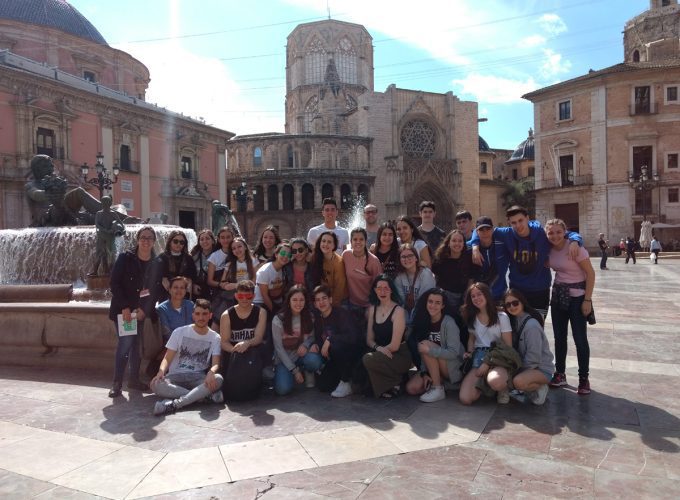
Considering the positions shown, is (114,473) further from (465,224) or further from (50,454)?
(465,224)

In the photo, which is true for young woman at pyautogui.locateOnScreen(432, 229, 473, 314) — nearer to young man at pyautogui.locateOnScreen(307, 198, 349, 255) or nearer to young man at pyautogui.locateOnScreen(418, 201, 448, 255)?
young man at pyautogui.locateOnScreen(418, 201, 448, 255)

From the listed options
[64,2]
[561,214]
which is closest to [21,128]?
[64,2]

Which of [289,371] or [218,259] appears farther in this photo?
[218,259]

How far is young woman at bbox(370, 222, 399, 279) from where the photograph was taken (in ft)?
18.9

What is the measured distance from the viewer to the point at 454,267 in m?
5.63

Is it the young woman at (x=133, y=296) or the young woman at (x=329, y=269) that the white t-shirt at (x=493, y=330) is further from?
the young woman at (x=133, y=296)

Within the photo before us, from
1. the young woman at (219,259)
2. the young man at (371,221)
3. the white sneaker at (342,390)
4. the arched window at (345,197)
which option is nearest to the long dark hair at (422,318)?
the white sneaker at (342,390)

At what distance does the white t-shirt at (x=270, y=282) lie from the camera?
5.62 m

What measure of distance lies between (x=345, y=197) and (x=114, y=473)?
44.0 m

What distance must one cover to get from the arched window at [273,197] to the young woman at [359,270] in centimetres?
4155

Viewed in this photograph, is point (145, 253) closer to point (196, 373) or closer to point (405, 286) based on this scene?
point (196, 373)

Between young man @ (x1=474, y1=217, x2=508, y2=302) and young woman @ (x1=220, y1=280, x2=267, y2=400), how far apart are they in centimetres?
242

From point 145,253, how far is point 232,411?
202 cm

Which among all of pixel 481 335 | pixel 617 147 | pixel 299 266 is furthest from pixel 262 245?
pixel 617 147
